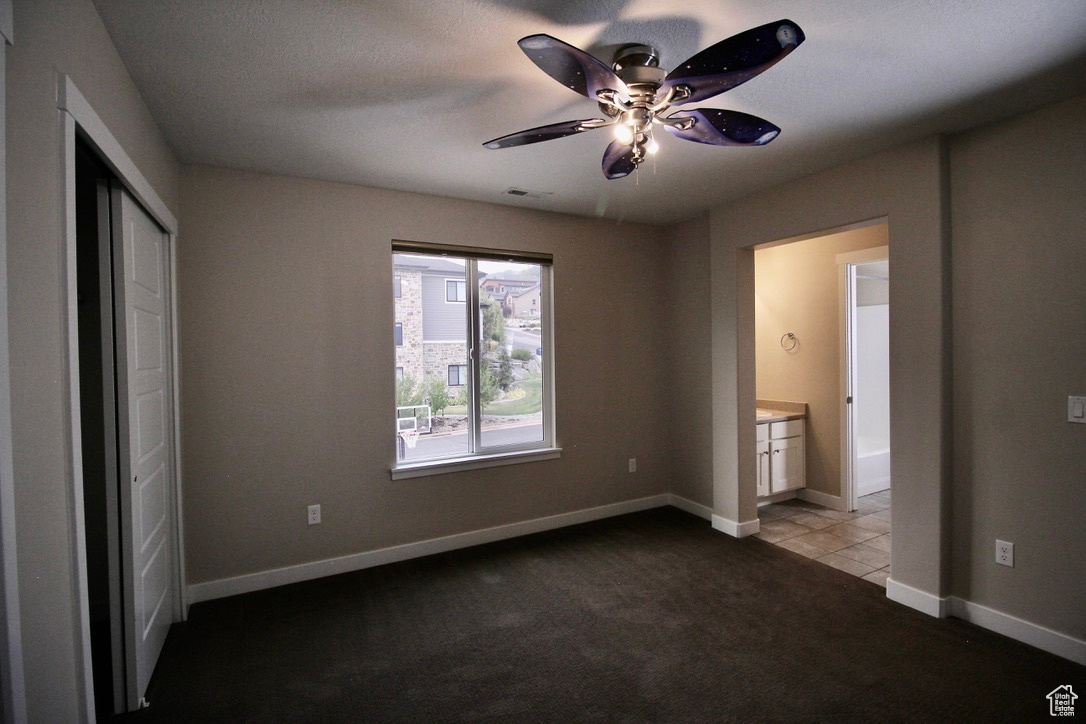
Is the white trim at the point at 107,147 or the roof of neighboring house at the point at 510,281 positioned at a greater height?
the white trim at the point at 107,147

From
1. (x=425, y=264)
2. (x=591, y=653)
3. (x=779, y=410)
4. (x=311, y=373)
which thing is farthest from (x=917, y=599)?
(x=311, y=373)

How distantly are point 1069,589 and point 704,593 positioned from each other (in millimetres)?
1592

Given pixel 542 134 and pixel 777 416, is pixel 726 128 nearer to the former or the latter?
pixel 542 134

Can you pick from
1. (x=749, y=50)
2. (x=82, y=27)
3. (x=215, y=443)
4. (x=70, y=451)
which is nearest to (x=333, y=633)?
(x=215, y=443)

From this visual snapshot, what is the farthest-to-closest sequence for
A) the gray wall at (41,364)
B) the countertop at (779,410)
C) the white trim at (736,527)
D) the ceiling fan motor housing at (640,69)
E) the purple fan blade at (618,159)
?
the countertop at (779,410), the white trim at (736,527), the purple fan blade at (618,159), the ceiling fan motor housing at (640,69), the gray wall at (41,364)

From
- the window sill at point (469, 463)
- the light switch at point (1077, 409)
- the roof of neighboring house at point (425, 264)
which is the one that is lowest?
the window sill at point (469, 463)

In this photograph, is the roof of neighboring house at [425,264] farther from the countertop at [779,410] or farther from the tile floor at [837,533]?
the tile floor at [837,533]

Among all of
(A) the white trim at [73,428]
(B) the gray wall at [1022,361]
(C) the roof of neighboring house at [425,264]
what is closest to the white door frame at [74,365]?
(A) the white trim at [73,428]

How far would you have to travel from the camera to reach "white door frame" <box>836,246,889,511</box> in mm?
4281

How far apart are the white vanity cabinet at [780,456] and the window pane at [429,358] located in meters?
2.51

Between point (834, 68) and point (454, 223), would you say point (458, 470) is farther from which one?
point (834, 68)

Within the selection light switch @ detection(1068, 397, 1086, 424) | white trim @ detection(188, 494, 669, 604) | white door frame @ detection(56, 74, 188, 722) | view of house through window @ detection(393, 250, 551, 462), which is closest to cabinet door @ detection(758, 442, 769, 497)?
white trim @ detection(188, 494, 669, 604)

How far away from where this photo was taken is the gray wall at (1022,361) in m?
2.25

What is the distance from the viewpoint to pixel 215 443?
9.57 feet
